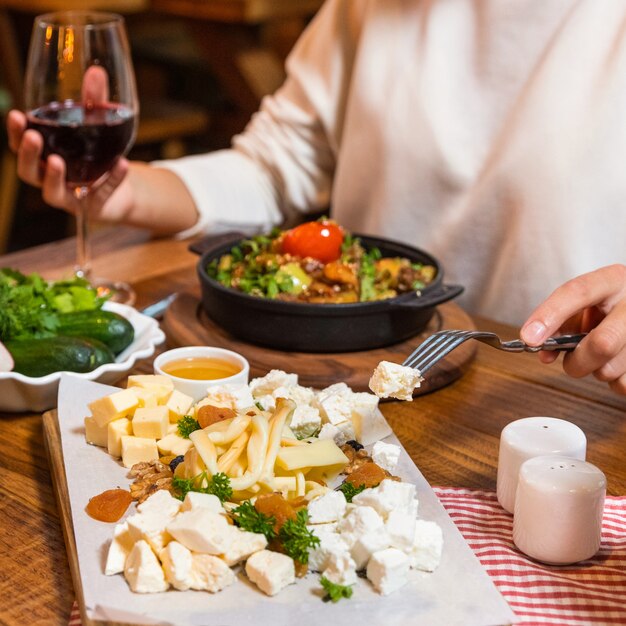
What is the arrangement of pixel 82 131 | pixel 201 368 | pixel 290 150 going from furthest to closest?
1. pixel 290 150
2. pixel 82 131
3. pixel 201 368

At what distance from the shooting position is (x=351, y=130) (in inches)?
92.9

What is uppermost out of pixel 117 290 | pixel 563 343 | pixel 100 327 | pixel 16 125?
pixel 16 125

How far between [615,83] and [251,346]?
954 mm

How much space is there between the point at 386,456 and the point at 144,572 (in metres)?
0.37

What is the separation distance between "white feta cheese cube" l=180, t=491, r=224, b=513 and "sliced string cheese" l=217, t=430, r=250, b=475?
0.20 ft

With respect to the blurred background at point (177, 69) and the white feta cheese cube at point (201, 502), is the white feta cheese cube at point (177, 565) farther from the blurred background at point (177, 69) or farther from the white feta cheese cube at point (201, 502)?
the blurred background at point (177, 69)

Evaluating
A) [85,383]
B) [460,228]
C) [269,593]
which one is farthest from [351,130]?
[269,593]

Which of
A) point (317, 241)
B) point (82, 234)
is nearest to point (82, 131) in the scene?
point (82, 234)

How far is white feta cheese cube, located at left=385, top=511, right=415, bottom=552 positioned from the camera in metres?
1.00

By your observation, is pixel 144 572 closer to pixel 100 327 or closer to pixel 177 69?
pixel 100 327

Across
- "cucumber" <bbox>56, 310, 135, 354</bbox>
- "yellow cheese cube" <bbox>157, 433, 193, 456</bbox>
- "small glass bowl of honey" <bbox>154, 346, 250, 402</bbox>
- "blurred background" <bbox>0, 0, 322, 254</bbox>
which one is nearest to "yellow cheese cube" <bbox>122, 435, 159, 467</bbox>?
"yellow cheese cube" <bbox>157, 433, 193, 456</bbox>

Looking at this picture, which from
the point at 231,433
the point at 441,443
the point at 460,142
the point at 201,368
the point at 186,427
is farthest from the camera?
the point at 460,142

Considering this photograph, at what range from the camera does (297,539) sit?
1004mm

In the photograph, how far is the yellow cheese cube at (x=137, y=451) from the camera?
1217 millimetres
